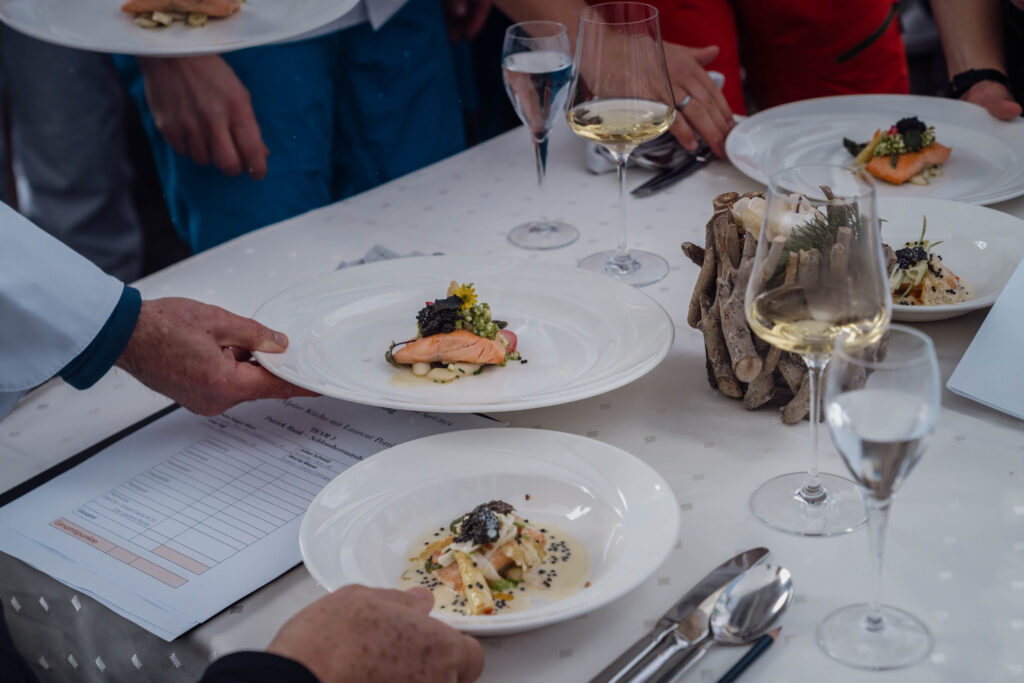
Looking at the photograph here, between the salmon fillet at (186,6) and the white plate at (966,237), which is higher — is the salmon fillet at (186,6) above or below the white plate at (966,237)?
above

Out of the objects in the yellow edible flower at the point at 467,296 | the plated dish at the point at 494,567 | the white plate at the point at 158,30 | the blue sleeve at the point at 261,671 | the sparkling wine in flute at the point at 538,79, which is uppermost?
the white plate at the point at 158,30

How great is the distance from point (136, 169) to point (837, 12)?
7.73 feet

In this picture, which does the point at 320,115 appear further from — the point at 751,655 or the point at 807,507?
the point at 751,655

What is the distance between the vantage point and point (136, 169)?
11.3 feet

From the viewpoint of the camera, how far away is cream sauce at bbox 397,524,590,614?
835 millimetres

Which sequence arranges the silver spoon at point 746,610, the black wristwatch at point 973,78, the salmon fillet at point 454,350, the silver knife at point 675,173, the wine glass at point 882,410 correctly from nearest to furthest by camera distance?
the wine glass at point 882,410
the silver spoon at point 746,610
the salmon fillet at point 454,350
the silver knife at point 675,173
the black wristwatch at point 973,78

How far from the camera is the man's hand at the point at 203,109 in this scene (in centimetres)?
240

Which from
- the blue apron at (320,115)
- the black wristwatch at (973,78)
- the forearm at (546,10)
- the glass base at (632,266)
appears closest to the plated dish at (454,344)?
the glass base at (632,266)

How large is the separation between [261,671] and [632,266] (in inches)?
36.1

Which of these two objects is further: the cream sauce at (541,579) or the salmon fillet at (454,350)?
the salmon fillet at (454,350)

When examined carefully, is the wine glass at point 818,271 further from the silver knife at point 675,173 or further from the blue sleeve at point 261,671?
the silver knife at point 675,173

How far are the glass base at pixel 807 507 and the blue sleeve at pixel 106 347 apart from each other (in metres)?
0.74

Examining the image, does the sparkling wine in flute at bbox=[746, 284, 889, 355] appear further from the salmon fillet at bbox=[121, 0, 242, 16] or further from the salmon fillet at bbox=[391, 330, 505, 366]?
the salmon fillet at bbox=[121, 0, 242, 16]

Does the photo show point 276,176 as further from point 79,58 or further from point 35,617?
point 35,617
